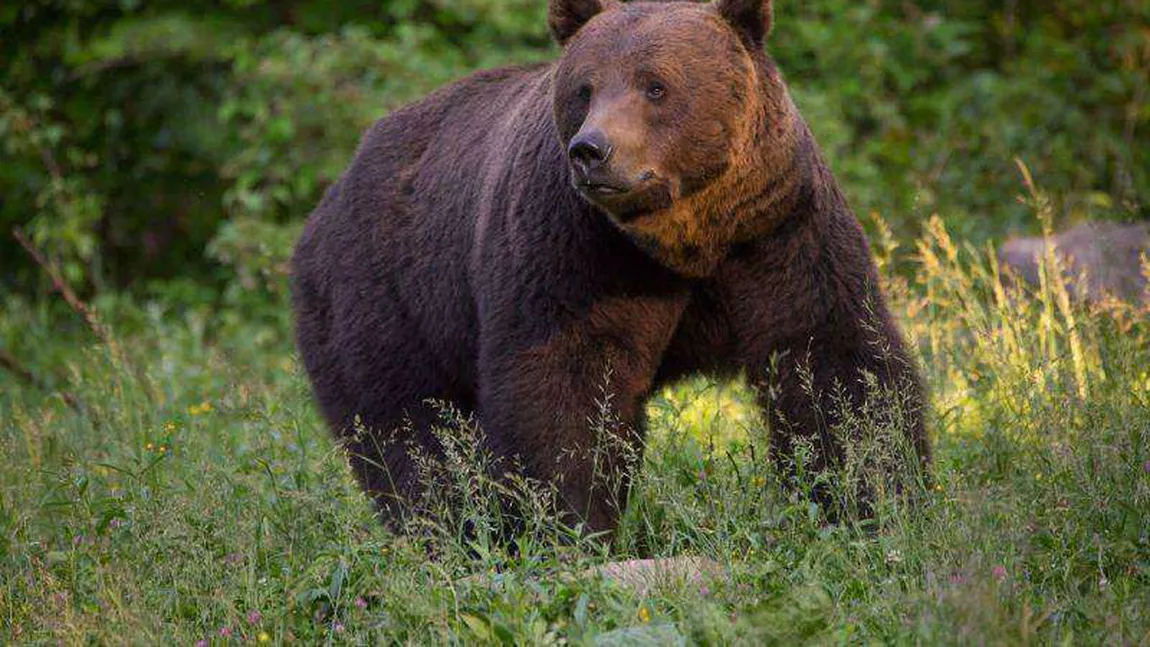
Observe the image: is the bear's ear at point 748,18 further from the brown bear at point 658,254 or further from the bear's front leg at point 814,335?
the bear's front leg at point 814,335

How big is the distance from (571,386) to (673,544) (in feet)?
1.95

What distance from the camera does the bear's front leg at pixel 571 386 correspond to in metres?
4.83

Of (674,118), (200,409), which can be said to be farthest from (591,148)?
(200,409)

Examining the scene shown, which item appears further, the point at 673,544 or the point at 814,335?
the point at 814,335

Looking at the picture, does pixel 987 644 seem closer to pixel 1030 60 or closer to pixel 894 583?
pixel 894 583

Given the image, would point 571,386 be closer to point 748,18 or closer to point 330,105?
point 748,18

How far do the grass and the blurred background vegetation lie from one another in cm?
431

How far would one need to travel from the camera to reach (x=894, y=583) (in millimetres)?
4023

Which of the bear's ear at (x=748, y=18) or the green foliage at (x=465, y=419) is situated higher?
the bear's ear at (x=748, y=18)

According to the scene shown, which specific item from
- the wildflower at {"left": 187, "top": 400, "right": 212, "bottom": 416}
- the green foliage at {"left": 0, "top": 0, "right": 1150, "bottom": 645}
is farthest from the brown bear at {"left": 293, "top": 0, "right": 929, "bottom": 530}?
the wildflower at {"left": 187, "top": 400, "right": 212, "bottom": 416}

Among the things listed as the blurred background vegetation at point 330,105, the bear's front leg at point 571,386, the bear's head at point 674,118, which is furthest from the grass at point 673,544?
the blurred background vegetation at point 330,105

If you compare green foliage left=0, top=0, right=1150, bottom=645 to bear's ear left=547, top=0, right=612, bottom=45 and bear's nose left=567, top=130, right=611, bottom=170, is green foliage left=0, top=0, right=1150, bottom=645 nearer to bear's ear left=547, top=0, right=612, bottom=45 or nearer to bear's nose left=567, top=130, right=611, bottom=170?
bear's nose left=567, top=130, right=611, bottom=170

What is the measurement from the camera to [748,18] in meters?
4.87

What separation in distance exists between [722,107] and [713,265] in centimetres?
51
